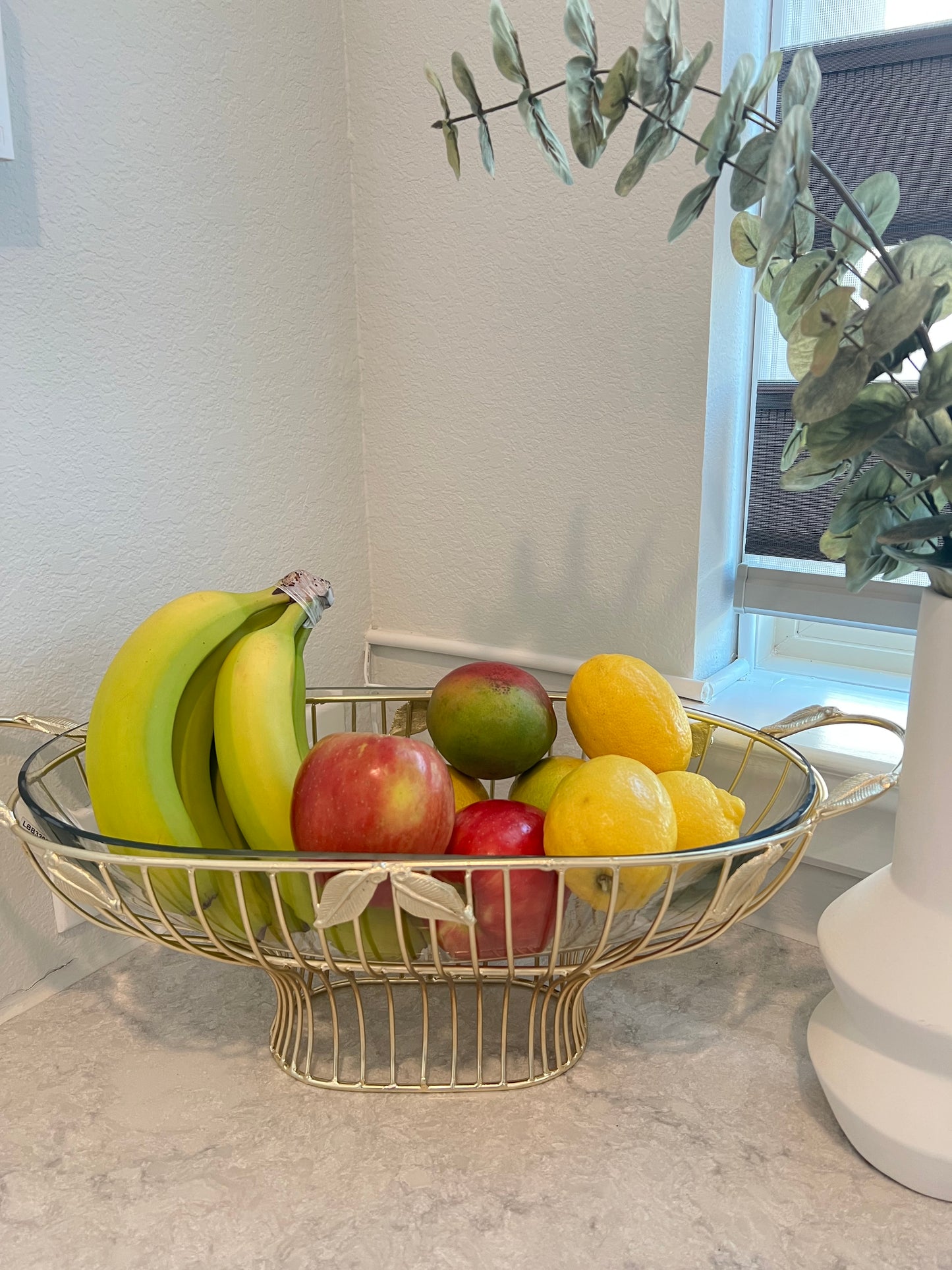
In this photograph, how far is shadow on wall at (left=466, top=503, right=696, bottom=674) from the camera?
3.02 ft

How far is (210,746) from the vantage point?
0.69m

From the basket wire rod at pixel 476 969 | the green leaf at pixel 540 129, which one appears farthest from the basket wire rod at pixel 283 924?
the green leaf at pixel 540 129

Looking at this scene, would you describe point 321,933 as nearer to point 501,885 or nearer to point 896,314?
point 501,885

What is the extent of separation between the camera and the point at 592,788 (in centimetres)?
56

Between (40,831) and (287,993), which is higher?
(40,831)

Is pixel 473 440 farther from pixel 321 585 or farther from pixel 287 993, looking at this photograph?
pixel 287 993

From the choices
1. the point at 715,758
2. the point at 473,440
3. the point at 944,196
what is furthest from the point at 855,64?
the point at 715,758

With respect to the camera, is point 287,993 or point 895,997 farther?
point 287,993

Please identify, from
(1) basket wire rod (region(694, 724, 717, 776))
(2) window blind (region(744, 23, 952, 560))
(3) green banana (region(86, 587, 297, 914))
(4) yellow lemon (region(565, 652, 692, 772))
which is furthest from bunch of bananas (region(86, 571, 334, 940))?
(2) window blind (region(744, 23, 952, 560))

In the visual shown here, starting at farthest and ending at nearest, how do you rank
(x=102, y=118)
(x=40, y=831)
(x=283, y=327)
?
1. (x=283, y=327)
2. (x=102, y=118)
3. (x=40, y=831)

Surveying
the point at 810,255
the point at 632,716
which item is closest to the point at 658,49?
the point at 810,255

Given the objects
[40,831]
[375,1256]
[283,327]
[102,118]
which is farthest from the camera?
[283,327]

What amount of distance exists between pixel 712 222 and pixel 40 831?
0.70 metres

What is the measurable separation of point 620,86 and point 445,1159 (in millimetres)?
608
